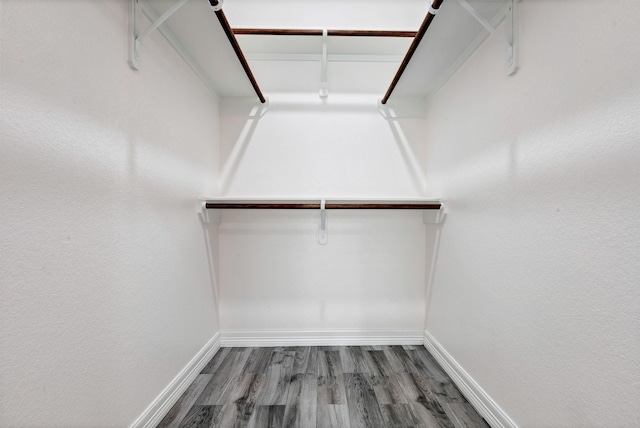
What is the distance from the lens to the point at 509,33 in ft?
3.89

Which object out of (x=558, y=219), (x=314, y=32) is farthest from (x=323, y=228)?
(x=558, y=219)

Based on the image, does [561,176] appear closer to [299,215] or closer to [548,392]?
[548,392]

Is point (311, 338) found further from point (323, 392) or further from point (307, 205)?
point (307, 205)

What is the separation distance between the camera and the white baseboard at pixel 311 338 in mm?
2088

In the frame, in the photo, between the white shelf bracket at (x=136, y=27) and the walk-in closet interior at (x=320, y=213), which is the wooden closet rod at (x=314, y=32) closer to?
the walk-in closet interior at (x=320, y=213)

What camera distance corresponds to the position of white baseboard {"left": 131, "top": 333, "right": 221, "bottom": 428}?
1.21 meters

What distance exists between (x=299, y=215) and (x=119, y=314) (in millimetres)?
1255

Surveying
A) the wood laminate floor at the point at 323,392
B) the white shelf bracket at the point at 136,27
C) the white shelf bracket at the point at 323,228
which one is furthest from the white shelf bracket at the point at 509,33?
the wood laminate floor at the point at 323,392

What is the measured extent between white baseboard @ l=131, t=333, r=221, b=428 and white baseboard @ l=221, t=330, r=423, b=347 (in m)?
0.19

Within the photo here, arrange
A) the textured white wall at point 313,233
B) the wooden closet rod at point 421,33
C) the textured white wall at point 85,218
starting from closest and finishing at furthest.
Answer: the textured white wall at point 85,218
the wooden closet rod at point 421,33
the textured white wall at point 313,233

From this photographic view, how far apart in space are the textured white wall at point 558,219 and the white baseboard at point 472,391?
4 centimetres

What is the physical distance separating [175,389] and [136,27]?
A: 1.61m

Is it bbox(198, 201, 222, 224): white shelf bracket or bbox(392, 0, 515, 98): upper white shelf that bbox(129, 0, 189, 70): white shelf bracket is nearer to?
bbox(198, 201, 222, 224): white shelf bracket

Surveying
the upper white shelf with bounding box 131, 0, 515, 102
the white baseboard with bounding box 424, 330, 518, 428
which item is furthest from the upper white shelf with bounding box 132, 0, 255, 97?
the white baseboard with bounding box 424, 330, 518, 428
